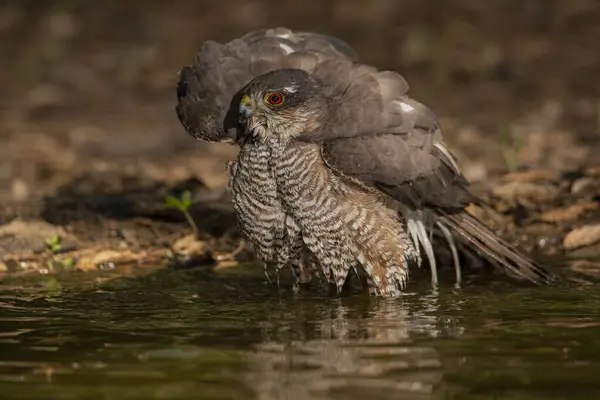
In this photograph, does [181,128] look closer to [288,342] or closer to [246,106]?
[246,106]

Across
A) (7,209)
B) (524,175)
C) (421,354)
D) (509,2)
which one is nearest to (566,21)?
(509,2)

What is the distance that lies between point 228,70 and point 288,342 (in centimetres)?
235

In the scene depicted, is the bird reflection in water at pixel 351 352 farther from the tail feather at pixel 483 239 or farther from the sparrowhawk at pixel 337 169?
the tail feather at pixel 483 239

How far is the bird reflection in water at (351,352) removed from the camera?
192 inches

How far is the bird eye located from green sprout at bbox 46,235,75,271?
6.62ft

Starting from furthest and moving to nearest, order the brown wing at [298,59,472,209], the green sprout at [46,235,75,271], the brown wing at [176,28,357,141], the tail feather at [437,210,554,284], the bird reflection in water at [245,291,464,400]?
1. the green sprout at [46,235,75,271]
2. the tail feather at [437,210,554,284]
3. the brown wing at [176,28,357,141]
4. the brown wing at [298,59,472,209]
5. the bird reflection in water at [245,291,464,400]

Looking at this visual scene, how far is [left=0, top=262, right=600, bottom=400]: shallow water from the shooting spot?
4.92 m

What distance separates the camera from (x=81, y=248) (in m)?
8.66

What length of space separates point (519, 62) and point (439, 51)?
0.80 m

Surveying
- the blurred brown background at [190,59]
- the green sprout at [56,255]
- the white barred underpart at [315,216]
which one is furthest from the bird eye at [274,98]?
the blurred brown background at [190,59]

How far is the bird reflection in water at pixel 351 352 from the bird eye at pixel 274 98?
1090 mm

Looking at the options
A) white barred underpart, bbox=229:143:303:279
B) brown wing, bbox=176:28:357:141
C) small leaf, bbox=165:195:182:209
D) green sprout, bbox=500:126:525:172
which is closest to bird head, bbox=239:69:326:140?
white barred underpart, bbox=229:143:303:279

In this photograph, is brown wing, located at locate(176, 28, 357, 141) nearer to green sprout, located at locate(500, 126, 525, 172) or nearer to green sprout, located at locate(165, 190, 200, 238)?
green sprout, located at locate(165, 190, 200, 238)

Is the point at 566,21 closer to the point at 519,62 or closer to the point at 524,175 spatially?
the point at 519,62
